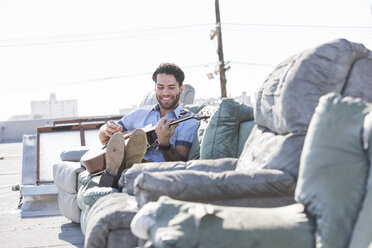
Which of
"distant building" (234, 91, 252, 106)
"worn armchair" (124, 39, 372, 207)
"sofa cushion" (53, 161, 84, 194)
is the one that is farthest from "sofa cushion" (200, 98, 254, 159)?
"sofa cushion" (53, 161, 84, 194)

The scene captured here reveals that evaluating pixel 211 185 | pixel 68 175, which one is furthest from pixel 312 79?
pixel 68 175

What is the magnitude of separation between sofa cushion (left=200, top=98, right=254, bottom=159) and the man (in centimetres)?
37

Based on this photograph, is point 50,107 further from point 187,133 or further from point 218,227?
point 218,227

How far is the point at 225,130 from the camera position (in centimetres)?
307

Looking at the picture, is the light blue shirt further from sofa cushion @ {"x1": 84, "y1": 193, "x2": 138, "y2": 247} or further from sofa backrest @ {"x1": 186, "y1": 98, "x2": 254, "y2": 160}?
sofa cushion @ {"x1": 84, "y1": 193, "x2": 138, "y2": 247}

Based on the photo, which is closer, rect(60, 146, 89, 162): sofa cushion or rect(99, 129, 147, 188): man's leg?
rect(99, 129, 147, 188): man's leg

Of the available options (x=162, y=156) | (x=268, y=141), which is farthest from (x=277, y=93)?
(x=162, y=156)

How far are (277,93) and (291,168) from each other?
0.41 m

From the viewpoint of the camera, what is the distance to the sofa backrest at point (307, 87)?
75.4 inches

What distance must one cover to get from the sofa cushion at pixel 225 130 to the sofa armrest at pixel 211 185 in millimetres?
1222

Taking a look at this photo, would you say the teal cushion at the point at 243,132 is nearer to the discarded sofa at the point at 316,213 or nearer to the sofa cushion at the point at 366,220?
the discarded sofa at the point at 316,213

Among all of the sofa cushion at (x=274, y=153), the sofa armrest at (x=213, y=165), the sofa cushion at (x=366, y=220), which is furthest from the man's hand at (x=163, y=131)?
the sofa cushion at (x=366, y=220)

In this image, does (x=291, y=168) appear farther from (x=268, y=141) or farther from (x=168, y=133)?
(x=168, y=133)

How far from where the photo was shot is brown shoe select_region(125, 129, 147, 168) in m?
3.15
